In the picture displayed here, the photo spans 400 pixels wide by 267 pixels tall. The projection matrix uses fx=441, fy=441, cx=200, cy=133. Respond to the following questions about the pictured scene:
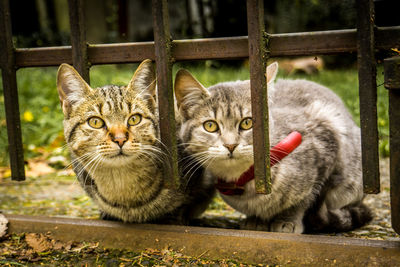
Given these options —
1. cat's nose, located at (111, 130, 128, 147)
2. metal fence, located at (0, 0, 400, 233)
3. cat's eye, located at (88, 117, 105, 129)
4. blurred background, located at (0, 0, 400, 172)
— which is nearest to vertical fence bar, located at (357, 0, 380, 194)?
metal fence, located at (0, 0, 400, 233)

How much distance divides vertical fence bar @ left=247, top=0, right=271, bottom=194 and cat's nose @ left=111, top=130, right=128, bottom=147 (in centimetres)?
62

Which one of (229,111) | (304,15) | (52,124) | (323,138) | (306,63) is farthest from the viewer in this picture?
(306,63)

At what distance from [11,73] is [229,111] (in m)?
1.18

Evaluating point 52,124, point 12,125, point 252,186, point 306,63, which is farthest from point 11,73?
point 306,63

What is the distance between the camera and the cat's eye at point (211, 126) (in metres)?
2.33

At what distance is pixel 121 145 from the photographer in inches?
81.6

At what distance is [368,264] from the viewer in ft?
5.92

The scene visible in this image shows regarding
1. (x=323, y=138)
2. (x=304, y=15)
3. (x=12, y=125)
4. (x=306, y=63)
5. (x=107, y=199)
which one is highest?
(x=304, y=15)

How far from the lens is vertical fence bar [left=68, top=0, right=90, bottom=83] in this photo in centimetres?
216

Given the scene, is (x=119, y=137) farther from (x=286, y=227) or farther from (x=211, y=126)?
(x=286, y=227)

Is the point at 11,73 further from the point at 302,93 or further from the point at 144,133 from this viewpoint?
the point at 302,93

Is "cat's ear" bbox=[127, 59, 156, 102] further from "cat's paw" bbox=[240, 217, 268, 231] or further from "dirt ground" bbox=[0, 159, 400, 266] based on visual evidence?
"cat's paw" bbox=[240, 217, 268, 231]

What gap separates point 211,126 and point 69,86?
75cm

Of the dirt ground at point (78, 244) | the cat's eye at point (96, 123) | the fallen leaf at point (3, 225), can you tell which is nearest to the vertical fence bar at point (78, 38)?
the cat's eye at point (96, 123)
